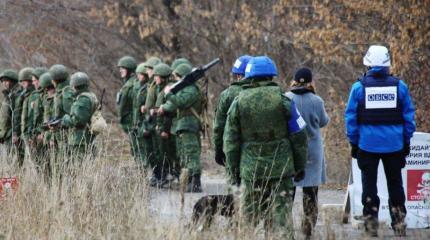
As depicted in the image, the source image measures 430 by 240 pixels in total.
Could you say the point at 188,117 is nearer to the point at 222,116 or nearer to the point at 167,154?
the point at 167,154

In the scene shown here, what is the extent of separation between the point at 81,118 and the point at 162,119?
7.66 feet

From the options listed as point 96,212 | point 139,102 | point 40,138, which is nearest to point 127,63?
point 139,102

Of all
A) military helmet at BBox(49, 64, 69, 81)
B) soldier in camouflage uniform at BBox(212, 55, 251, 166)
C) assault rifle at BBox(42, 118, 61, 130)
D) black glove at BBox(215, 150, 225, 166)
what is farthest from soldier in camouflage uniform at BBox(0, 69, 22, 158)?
soldier in camouflage uniform at BBox(212, 55, 251, 166)

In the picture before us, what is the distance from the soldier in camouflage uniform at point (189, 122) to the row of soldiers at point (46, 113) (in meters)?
1.48

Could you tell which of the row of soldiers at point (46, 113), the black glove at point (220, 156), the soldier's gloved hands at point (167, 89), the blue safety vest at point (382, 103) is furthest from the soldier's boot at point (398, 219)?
the soldier's gloved hands at point (167, 89)

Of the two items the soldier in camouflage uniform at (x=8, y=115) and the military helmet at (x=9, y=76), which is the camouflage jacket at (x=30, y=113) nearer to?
the soldier in camouflage uniform at (x=8, y=115)

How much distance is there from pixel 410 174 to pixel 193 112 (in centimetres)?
509

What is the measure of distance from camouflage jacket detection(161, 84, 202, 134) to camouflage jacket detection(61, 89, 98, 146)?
1.56 metres

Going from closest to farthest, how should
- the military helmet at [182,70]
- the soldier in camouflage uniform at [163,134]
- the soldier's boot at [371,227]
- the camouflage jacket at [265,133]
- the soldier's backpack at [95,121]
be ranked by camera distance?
1. the camouflage jacket at [265,133]
2. the soldier's boot at [371,227]
3. the soldier's backpack at [95,121]
4. the military helmet at [182,70]
5. the soldier in camouflage uniform at [163,134]

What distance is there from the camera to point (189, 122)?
654 inches

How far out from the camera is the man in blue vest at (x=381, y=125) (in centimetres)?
1103

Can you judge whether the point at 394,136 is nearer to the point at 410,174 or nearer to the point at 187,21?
the point at 410,174

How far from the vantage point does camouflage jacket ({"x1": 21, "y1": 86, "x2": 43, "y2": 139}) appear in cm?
1639

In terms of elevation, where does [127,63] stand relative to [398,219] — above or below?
above
